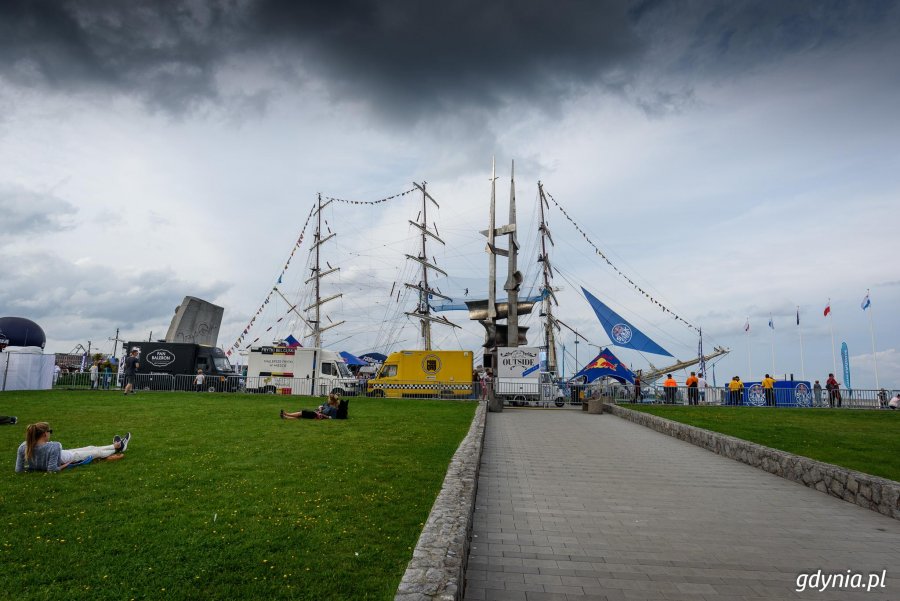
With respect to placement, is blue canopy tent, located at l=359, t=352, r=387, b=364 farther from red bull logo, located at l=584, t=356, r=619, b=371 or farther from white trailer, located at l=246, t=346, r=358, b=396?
white trailer, located at l=246, t=346, r=358, b=396

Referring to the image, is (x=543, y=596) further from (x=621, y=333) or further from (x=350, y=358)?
(x=350, y=358)

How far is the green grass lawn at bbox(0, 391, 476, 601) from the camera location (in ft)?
14.2

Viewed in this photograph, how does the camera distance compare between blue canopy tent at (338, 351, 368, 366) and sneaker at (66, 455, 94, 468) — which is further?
blue canopy tent at (338, 351, 368, 366)

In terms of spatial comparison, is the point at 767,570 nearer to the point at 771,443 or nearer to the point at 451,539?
the point at 451,539

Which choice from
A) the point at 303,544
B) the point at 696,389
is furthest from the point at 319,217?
the point at 303,544

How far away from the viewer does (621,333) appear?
1590 inches

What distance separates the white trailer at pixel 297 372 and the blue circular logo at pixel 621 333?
742 inches

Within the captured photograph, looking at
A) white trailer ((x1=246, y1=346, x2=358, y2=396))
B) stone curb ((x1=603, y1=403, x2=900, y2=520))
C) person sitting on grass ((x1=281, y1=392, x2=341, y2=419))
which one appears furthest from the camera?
Result: white trailer ((x1=246, y1=346, x2=358, y2=396))

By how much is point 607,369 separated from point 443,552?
35555mm

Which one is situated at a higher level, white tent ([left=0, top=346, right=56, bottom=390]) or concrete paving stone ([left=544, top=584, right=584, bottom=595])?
white tent ([left=0, top=346, right=56, bottom=390])

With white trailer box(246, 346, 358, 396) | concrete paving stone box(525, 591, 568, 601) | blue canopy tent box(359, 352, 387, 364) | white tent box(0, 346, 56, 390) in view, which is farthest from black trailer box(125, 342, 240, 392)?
blue canopy tent box(359, 352, 387, 364)

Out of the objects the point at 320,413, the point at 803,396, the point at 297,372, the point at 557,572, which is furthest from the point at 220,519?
the point at 803,396

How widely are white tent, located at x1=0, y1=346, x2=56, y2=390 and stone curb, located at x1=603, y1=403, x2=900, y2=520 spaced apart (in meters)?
28.6

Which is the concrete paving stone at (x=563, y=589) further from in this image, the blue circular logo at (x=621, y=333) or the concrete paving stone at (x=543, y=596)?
the blue circular logo at (x=621, y=333)
